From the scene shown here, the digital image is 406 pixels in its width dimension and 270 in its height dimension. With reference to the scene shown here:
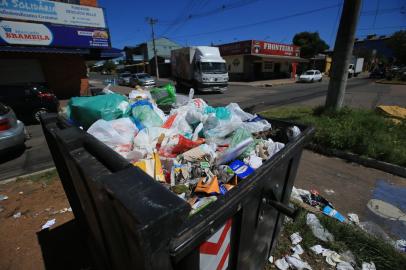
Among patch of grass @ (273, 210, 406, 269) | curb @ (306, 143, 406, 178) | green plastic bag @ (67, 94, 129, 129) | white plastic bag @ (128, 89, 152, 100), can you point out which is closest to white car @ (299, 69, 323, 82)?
curb @ (306, 143, 406, 178)

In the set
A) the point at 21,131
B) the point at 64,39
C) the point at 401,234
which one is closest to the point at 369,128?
the point at 401,234

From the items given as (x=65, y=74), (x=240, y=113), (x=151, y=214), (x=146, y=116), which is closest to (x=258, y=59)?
(x=65, y=74)

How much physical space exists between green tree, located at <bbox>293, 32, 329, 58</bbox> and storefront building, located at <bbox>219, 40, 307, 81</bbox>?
1168cm

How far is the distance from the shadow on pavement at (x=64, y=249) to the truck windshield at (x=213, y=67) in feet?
45.5

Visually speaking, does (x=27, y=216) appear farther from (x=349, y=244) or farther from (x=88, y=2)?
(x=88, y=2)

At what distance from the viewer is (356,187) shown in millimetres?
3453

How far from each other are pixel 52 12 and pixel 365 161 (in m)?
15.4

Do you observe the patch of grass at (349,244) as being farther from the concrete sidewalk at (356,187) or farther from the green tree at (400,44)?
the green tree at (400,44)

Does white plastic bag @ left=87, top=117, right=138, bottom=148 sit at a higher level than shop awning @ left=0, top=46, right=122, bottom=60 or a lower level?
lower

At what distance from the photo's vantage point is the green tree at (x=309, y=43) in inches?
1634

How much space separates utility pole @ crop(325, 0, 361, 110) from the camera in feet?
17.7

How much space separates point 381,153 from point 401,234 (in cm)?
211

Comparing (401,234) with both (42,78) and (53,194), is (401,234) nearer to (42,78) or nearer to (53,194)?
(53,194)

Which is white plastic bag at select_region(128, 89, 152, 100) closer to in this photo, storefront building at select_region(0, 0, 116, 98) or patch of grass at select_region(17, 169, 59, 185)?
patch of grass at select_region(17, 169, 59, 185)
